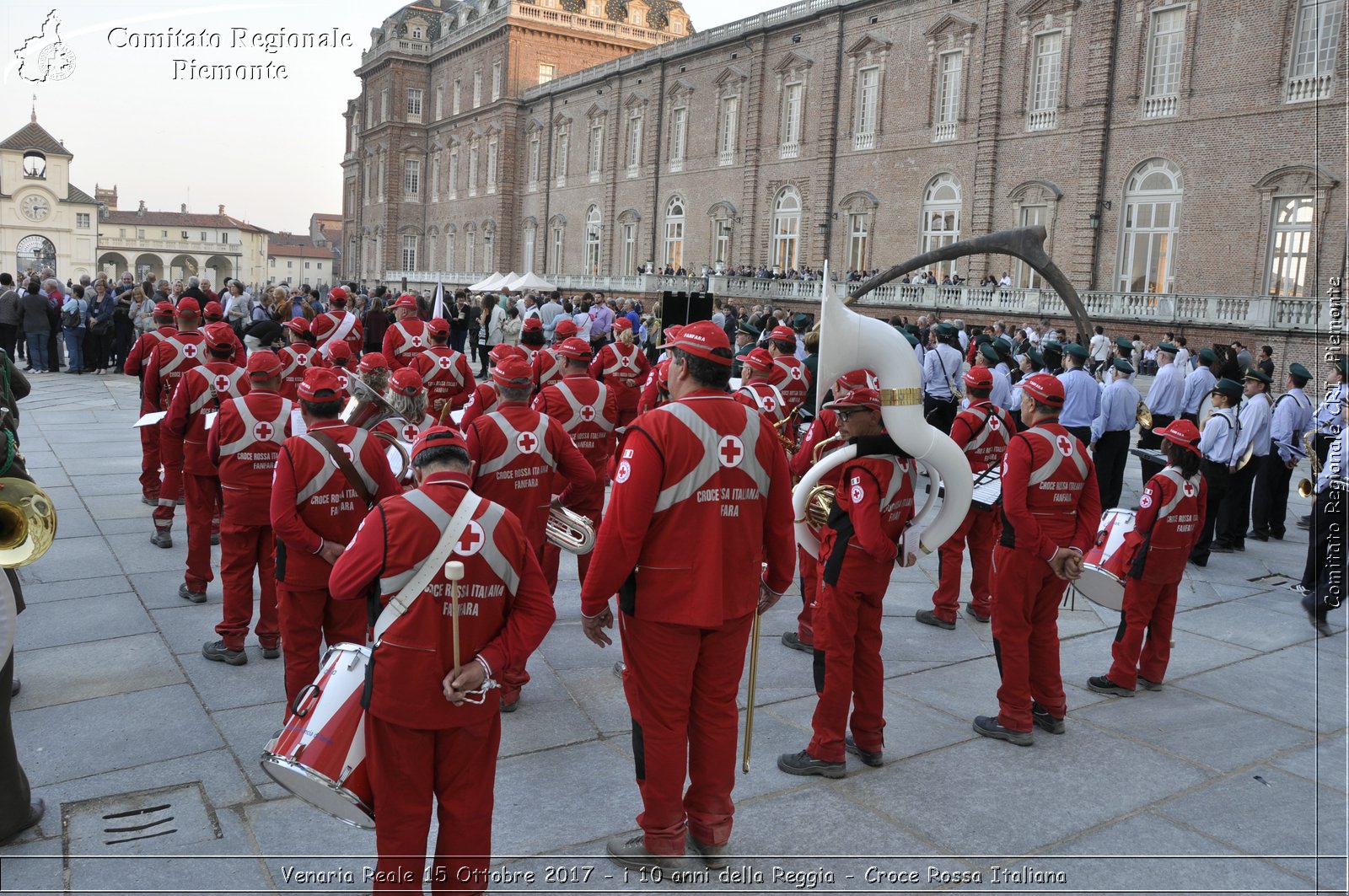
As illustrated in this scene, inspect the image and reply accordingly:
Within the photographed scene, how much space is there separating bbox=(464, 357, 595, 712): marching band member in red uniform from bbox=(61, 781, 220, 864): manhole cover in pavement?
5.43ft

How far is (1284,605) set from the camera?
8.66m

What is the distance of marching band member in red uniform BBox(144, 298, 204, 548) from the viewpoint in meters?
8.56

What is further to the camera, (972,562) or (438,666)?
(972,562)

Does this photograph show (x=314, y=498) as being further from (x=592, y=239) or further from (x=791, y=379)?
(x=592, y=239)

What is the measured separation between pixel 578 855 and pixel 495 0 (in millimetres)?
64385

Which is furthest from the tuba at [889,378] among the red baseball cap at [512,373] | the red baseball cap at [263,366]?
the red baseball cap at [263,366]

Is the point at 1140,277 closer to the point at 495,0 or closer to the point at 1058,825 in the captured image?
the point at 1058,825

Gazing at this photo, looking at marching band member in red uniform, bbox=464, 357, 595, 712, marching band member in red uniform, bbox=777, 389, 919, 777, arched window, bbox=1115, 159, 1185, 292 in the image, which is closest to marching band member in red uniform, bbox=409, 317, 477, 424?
marching band member in red uniform, bbox=464, 357, 595, 712

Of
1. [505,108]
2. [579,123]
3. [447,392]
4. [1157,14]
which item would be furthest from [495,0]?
[447,392]

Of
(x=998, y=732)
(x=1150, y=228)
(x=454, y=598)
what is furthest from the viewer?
(x=1150, y=228)

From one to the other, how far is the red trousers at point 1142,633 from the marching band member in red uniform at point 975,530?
4.17ft

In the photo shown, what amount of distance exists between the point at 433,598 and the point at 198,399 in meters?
5.06

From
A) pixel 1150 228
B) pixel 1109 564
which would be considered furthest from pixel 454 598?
pixel 1150 228

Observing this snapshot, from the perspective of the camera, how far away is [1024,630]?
547 cm
